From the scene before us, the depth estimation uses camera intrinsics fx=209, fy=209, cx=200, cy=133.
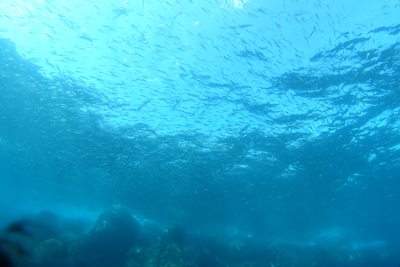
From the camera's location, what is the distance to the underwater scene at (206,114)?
9172 millimetres

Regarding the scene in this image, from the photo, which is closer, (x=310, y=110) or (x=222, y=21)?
(x=222, y=21)

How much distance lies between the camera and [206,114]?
1372cm

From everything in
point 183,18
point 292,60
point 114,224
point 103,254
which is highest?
point 292,60

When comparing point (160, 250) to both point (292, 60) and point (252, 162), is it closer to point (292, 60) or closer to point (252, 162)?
point (252, 162)

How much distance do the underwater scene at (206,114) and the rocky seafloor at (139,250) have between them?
134 millimetres

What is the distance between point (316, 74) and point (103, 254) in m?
20.7

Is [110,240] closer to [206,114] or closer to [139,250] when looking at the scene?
[139,250]

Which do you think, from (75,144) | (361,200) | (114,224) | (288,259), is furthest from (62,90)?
(361,200)

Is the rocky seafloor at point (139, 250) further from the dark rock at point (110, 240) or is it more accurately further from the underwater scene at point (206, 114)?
the underwater scene at point (206, 114)

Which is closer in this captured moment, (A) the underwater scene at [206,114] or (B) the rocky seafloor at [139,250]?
(A) the underwater scene at [206,114]

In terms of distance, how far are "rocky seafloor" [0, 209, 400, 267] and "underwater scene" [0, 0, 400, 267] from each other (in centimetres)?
13

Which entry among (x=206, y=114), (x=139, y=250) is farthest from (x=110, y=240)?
(x=206, y=114)

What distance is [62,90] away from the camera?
14156 mm

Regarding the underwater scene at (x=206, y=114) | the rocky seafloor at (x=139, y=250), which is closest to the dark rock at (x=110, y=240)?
the rocky seafloor at (x=139, y=250)
